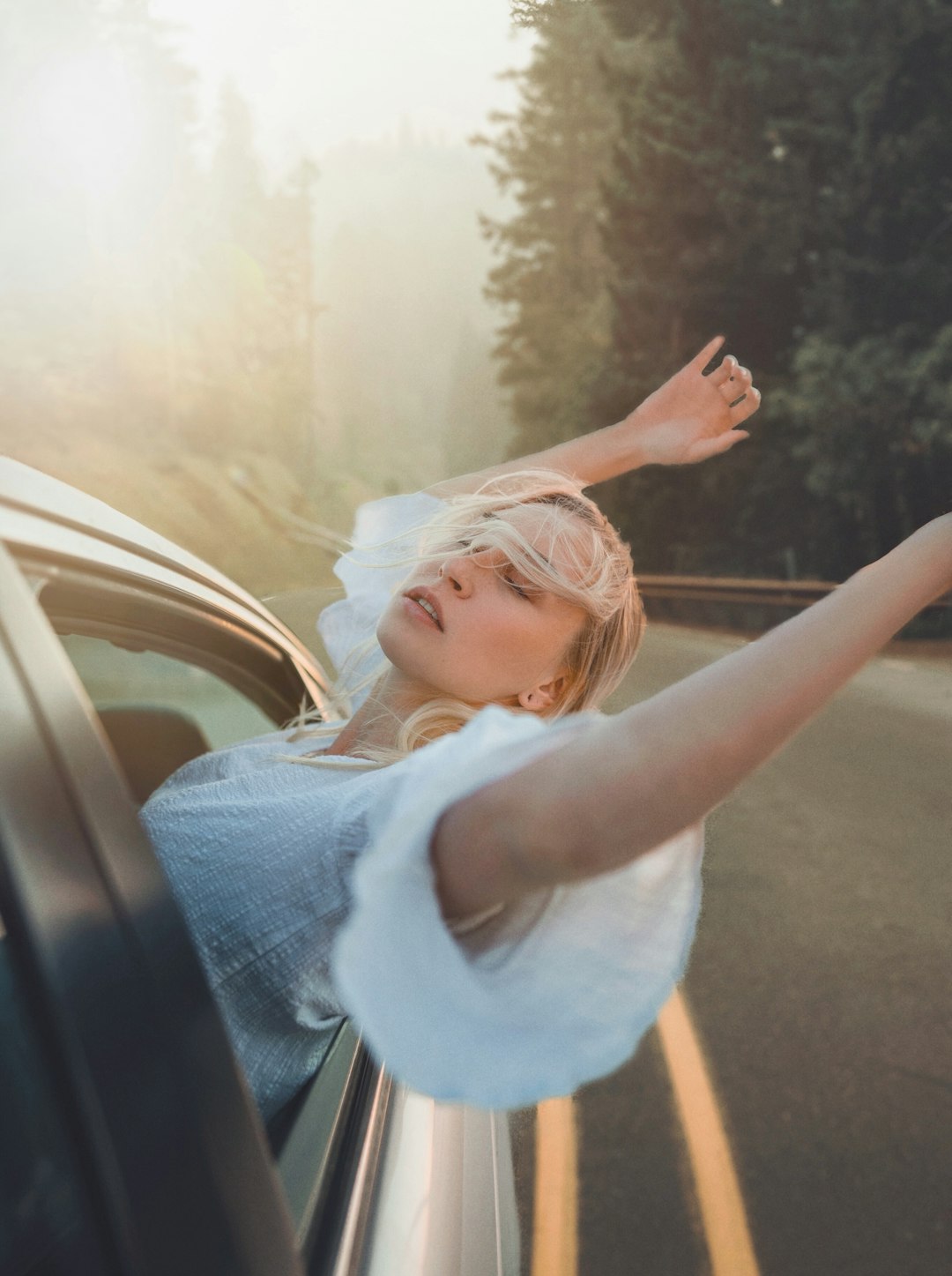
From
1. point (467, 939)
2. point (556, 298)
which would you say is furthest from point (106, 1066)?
point (556, 298)

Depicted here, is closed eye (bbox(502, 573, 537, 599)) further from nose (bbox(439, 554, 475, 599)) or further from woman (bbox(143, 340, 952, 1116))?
woman (bbox(143, 340, 952, 1116))

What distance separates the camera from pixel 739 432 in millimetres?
1631

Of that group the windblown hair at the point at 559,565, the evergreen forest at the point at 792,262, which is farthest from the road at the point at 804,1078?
the evergreen forest at the point at 792,262

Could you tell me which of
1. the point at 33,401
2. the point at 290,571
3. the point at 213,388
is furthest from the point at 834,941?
the point at 213,388

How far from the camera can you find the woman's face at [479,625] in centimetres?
152

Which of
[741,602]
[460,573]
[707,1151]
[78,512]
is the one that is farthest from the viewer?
[707,1151]

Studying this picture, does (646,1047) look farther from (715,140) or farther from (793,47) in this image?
(715,140)

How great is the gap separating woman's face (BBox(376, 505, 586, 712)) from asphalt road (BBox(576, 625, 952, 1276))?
12.5 inches

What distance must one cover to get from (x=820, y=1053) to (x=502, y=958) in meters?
2.45

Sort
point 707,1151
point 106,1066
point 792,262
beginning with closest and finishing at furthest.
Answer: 1. point 106,1066
2. point 707,1151
3. point 792,262

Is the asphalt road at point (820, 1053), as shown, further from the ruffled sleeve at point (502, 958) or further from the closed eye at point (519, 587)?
the ruffled sleeve at point (502, 958)

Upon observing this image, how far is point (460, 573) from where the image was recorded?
4.97ft

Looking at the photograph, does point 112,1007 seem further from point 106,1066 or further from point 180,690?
point 180,690

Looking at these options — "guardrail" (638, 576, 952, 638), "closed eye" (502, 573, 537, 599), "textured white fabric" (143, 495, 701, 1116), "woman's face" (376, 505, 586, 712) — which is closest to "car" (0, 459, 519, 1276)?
"textured white fabric" (143, 495, 701, 1116)
